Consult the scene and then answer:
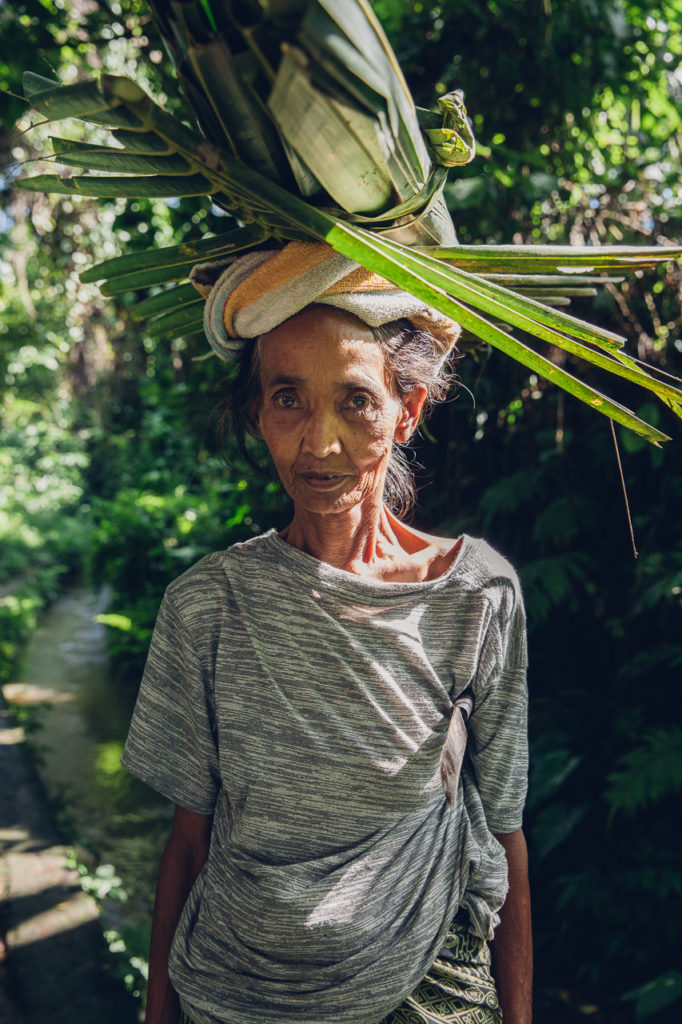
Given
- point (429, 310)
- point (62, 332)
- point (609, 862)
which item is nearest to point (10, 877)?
point (609, 862)

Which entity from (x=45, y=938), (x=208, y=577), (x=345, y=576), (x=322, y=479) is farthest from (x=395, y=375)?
(x=45, y=938)

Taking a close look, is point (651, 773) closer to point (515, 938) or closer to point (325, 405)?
point (515, 938)

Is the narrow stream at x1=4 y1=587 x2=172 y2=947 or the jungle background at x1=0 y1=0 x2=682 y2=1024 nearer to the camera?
the jungle background at x1=0 y1=0 x2=682 y2=1024

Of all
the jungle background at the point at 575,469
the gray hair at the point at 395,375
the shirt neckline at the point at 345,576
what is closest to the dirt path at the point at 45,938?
the jungle background at the point at 575,469

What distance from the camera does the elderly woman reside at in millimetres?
1158

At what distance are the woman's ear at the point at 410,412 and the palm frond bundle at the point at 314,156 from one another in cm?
23

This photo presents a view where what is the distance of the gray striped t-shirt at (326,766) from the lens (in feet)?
3.83

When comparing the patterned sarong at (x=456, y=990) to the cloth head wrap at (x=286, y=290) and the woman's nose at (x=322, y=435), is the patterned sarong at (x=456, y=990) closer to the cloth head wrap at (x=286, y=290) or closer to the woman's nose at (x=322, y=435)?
the woman's nose at (x=322, y=435)

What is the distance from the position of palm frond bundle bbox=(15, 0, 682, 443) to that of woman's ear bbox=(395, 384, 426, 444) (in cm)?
23

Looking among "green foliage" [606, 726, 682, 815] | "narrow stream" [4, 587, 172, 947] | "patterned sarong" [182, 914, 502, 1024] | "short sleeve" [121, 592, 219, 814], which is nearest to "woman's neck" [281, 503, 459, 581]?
"short sleeve" [121, 592, 219, 814]

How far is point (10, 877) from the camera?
2975 mm

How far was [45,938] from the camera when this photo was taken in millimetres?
2611

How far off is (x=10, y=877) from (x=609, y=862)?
2339mm

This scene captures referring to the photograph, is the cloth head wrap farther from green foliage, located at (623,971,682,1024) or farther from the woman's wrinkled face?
green foliage, located at (623,971,682,1024)
